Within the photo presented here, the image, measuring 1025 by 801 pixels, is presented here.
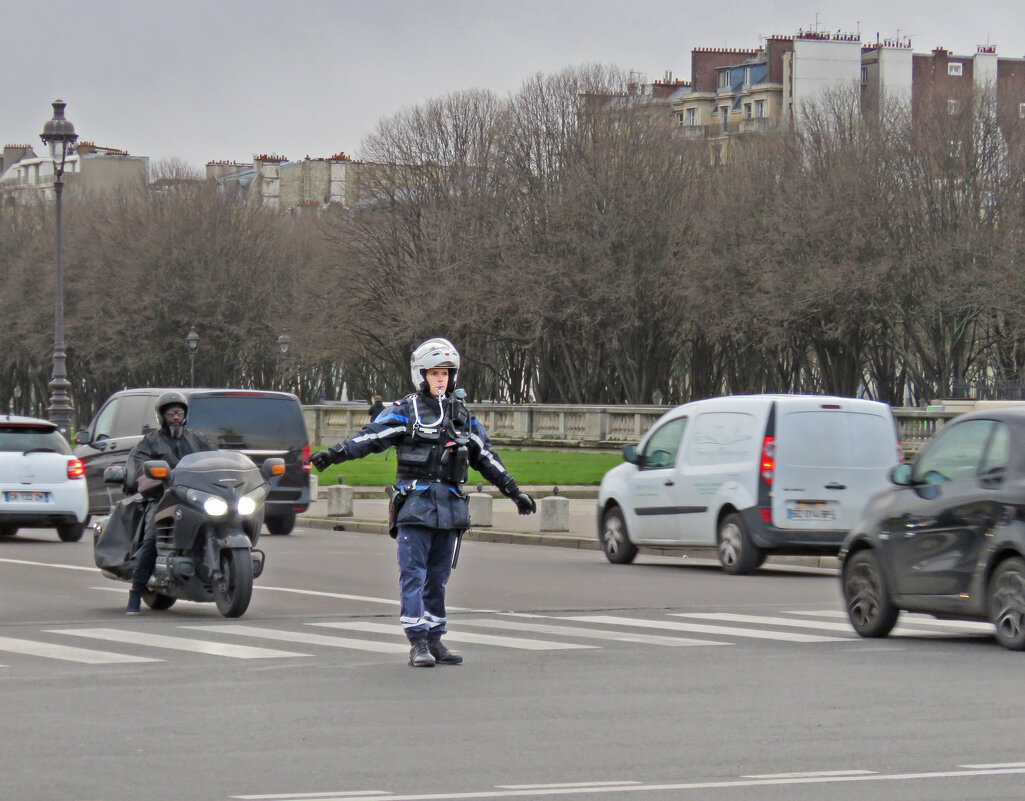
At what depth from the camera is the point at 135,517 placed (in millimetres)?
14586

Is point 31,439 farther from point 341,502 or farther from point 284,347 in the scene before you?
point 284,347

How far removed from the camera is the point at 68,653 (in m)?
11.9

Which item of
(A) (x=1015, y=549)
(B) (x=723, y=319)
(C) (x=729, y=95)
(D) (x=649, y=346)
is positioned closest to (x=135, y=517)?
(A) (x=1015, y=549)

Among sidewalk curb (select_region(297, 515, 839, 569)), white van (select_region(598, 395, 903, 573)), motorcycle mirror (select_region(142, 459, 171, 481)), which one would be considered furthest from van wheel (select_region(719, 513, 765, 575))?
motorcycle mirror (select_region(142, 459, 171, 481))

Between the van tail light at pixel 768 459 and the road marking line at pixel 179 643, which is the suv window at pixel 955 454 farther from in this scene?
the van tail light at pixel 768 459

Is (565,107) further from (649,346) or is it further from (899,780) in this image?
(899,780)

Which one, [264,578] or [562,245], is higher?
[562,245]

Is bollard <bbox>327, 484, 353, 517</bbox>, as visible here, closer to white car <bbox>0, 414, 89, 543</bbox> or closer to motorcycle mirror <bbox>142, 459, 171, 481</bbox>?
white car <bbox>0, 414, 89, 543</bbox>

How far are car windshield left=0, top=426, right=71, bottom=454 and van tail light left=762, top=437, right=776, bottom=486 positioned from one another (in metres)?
9.69

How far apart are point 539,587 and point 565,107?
54.0 m

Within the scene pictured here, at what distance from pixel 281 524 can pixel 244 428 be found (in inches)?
66.2

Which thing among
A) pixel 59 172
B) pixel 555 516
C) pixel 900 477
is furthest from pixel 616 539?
pixel 59 172

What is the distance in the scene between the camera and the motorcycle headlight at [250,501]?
13945 mm

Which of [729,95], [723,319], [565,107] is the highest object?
[729,95]
